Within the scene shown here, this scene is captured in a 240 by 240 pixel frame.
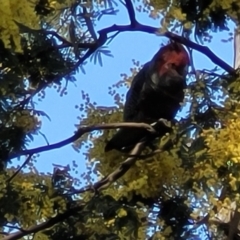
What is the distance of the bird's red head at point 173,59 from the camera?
4.78ft

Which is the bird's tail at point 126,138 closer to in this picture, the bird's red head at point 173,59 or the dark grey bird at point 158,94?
the dark grey bird at point 158,94

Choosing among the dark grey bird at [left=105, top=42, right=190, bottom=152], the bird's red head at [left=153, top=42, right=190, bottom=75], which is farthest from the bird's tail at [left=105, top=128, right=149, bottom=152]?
the bird's red head at [left=153, top=42, right=190, bottom=75]

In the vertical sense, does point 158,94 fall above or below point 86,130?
above

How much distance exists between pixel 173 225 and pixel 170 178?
0.10m

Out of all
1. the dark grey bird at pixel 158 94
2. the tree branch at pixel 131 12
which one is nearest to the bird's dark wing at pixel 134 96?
the dark grey bird at pixel 158 94

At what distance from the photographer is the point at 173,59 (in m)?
1.46

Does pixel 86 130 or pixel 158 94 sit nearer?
pixel 86 130

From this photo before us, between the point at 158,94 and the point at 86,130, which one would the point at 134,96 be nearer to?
the point at 158,94

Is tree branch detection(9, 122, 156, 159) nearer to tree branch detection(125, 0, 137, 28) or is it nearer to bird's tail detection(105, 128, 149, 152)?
bird's tail detection(105, 128, 149, 152)

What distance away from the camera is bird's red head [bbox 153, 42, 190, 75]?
146 cm

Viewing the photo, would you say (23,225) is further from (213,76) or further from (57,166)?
(213,76)

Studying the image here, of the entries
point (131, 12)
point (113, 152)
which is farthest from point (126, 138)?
point (131, 12)

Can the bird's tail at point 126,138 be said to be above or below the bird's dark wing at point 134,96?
below

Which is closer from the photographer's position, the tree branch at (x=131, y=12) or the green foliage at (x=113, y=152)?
the green foliage at (x=113, y=152)
